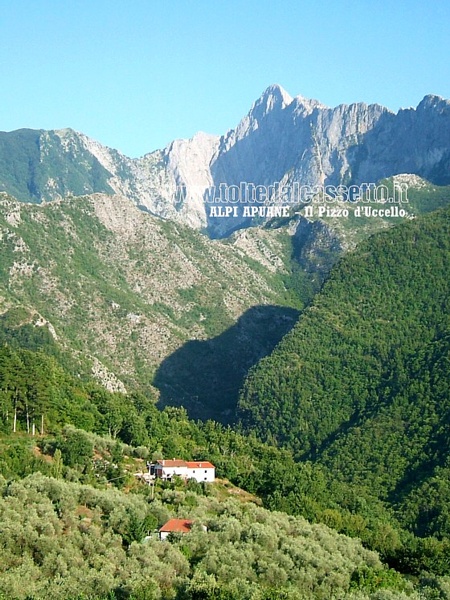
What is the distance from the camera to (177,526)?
85.6m

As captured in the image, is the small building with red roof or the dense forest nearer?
the dense forest

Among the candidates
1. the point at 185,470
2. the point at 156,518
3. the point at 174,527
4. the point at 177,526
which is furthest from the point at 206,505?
the point at 185,470

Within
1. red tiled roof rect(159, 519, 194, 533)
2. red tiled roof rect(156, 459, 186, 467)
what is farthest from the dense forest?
red tiled roof rect(156, 459, 186, 467)

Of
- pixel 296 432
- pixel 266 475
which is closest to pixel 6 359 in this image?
pixel 266 475

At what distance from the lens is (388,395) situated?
190 metres

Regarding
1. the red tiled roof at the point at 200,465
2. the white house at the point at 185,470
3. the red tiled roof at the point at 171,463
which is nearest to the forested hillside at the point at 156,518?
the white house at the point at 185,470

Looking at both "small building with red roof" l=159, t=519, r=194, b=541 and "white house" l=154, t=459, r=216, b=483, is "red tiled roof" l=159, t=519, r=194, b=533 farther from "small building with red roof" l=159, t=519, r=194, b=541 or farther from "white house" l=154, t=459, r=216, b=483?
"white house" l=154, t=459, r=216, b=483

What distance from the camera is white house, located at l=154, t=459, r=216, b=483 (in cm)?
11088

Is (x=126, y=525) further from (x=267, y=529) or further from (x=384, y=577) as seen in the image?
(x=384, y=577)

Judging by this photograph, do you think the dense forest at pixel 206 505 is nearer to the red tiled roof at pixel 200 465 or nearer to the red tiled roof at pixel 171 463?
the red tiled roof at pixel 200 465

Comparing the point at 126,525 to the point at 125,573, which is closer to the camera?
the point at 125,573

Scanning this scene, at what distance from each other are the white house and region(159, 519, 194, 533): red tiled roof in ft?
74.4

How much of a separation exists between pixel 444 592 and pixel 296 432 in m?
115

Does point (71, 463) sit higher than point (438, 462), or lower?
higher
